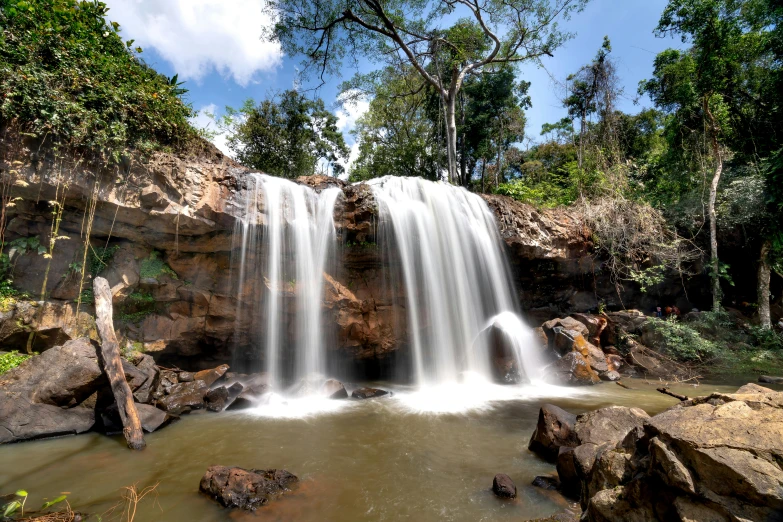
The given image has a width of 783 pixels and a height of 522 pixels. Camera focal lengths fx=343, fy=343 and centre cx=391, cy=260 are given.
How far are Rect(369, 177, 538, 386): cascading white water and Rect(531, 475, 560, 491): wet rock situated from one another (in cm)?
604

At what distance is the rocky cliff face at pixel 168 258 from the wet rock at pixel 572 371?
3.80 meters

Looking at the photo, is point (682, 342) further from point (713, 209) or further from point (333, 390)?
point (333, 390)

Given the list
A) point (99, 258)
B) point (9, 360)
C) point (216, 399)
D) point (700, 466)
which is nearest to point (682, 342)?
point (700, 466)

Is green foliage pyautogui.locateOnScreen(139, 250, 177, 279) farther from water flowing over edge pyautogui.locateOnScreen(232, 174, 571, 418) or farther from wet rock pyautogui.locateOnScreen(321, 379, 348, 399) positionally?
wet rock pyautogui.locateOnScreen(321, 379, 348, 399)

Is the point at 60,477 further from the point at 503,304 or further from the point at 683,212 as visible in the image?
the point at 683,212

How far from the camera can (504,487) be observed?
152 inches

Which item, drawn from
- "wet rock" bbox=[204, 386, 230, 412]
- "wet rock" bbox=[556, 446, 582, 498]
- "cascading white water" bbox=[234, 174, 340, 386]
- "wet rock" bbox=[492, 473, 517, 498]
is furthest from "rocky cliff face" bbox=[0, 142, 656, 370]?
"wet rock" bbox=[556, 446, 582, 498]

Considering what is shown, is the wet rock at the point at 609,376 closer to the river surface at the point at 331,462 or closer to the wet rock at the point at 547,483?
the river surface at the point at 331,462

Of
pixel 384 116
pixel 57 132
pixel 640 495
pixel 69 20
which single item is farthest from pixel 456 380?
pixel 384 116

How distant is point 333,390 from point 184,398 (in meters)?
3.19

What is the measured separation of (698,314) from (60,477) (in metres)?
17.1

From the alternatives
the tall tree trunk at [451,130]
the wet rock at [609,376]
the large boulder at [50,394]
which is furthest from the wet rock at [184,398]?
the tall tree trunk at [451,130]

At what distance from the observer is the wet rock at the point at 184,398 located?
687 centimetres

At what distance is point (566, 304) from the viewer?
44.9 ft
